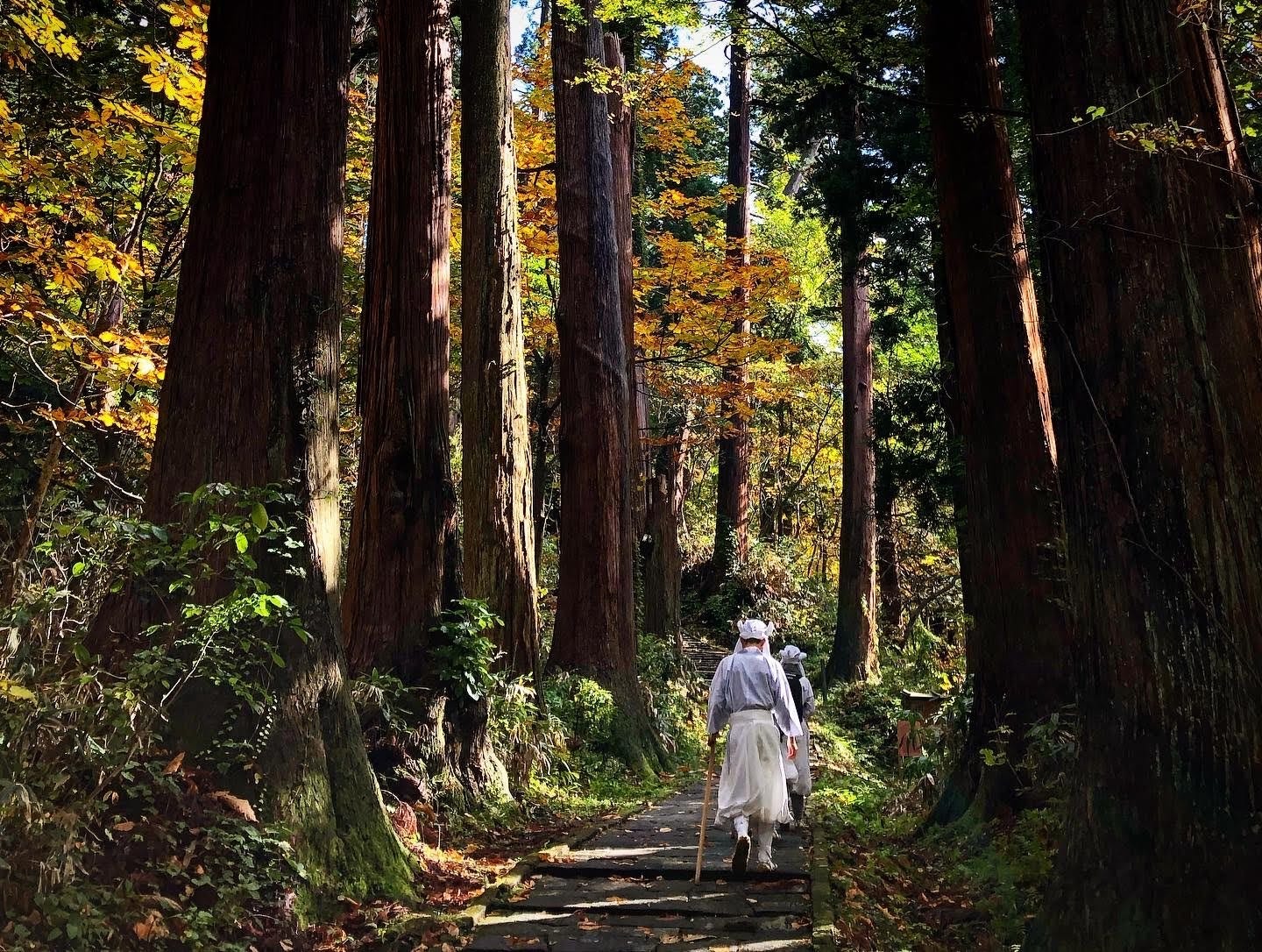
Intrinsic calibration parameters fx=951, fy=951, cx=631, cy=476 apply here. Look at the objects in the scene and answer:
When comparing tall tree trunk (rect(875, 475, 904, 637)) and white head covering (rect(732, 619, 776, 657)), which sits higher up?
tall tree trunk (rect(875, 475, 904, 637))

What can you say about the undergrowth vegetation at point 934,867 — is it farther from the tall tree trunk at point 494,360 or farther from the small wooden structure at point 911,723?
the tall tree trunk at point 494,360

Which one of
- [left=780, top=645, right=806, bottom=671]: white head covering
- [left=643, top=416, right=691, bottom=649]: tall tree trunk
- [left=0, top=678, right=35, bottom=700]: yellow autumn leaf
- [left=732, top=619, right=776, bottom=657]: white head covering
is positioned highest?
[left=643, top=416, right=691, bottom=649]: tall tree trunk

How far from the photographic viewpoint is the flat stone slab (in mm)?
5148

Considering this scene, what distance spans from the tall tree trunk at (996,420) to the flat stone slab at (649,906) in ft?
7.11

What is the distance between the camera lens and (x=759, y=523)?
110ft

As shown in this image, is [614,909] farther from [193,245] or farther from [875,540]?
[875,540]

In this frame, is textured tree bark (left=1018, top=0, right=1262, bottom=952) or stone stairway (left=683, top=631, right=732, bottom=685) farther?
stone stairway (left=683, top=631, right=732, bottom=685)

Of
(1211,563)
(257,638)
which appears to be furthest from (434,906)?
(1211,563)

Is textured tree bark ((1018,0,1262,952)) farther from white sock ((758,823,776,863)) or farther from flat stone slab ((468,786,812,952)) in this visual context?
white sock ((758,823,776,863))

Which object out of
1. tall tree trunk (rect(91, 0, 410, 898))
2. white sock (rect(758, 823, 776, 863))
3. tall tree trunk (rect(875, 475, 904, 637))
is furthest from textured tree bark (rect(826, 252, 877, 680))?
tall tree trunk (rect(91, 0, 410, 898))

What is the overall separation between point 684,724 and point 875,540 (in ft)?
26.2

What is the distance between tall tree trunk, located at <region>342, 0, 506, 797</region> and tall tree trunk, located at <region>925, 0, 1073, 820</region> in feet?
14.5

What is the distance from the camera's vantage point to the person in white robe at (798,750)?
8264 mm

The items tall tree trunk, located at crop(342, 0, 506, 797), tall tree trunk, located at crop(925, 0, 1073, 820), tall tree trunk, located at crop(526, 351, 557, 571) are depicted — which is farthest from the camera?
tall tree trunk, located at crop(526, 351, 557, 571)
